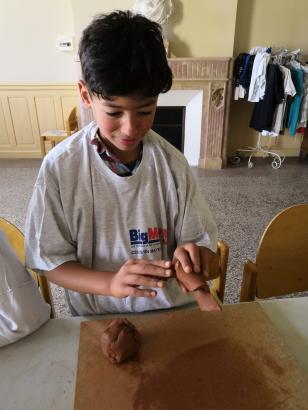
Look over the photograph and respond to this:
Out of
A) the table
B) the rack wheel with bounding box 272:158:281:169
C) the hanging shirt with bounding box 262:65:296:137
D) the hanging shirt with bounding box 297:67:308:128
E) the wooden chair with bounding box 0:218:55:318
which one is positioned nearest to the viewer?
the table

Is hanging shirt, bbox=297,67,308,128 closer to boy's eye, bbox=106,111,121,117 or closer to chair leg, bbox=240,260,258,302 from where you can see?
chair leg, bbox=240,260,258,302

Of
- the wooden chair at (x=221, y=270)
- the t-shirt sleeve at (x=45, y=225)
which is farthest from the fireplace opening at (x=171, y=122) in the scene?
the t-shirt sleeve at (x=45, y=225)

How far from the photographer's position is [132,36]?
0.57 m

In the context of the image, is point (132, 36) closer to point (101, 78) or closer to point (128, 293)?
point (101, 78)

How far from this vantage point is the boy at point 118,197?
0.58 metres

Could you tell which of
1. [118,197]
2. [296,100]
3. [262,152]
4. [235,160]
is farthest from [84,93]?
[262,152]

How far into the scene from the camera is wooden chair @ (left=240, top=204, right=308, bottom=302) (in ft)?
3.06

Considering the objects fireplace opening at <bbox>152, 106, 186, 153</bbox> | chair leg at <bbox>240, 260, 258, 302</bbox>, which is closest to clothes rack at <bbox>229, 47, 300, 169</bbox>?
fireplace opening at <bbox>152, 106, 186, 153</bbox>

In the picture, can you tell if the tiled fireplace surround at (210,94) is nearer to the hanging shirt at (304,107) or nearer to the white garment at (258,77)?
the white garment at (258,77)

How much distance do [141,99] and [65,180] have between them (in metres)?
0.24

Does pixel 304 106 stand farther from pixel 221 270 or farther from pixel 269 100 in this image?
pixel 221 270

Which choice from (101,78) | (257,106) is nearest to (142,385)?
(101,78)

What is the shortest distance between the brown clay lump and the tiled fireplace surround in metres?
3.27

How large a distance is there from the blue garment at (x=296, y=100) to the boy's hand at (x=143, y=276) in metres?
3.53
